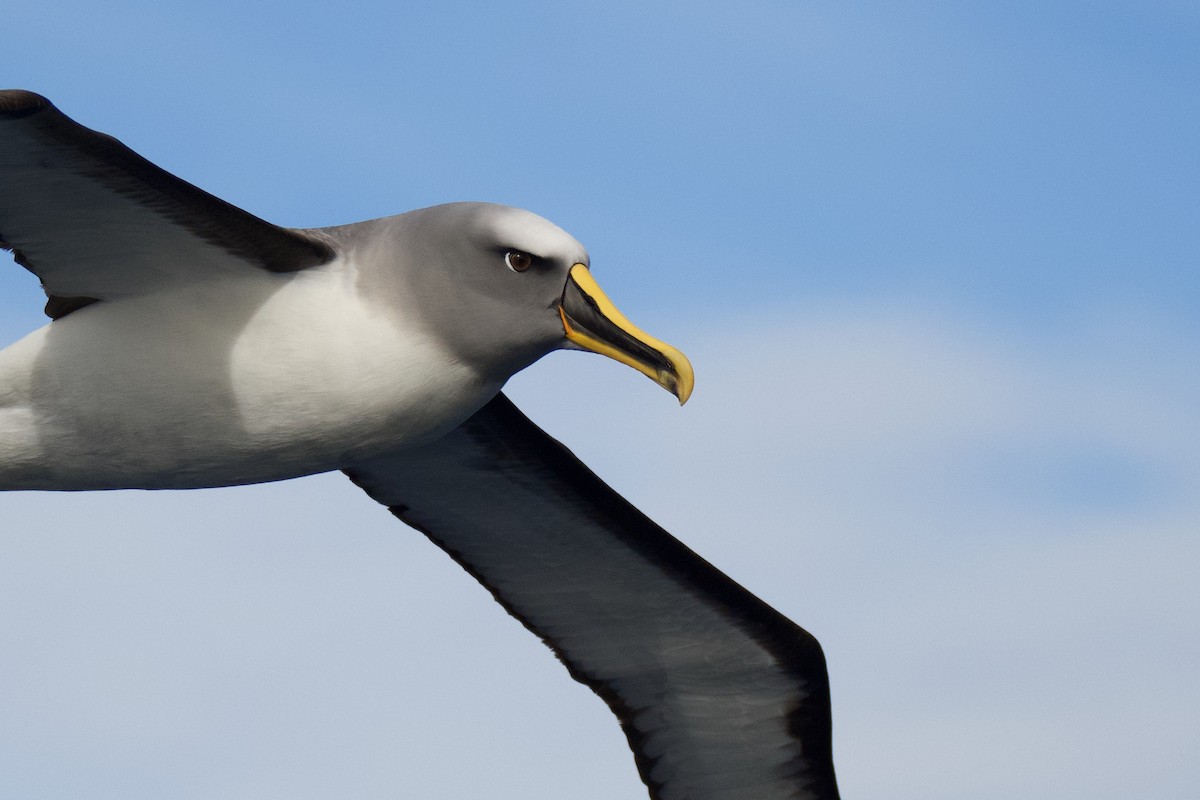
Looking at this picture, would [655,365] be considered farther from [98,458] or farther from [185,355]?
[98,458]

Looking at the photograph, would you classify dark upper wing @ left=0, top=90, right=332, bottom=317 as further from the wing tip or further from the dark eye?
the dark eye

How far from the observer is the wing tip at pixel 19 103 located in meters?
7.21

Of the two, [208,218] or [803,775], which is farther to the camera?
[803,775]

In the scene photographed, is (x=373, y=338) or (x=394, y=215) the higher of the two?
(x=394, y=215)

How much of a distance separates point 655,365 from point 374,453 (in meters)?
1.48

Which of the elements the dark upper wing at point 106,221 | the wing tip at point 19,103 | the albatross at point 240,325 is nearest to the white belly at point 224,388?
the albatross at point 240,325

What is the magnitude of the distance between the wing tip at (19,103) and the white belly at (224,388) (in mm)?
1183

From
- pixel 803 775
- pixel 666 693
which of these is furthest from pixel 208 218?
pixel 803 775

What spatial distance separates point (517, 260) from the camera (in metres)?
7.71

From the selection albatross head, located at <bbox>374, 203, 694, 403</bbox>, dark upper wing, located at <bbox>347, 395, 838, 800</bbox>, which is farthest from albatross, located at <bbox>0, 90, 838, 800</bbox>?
dark upper wing, located at <bbox>347, 395, 838, 800</bbox>

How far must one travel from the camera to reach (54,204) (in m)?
7.95

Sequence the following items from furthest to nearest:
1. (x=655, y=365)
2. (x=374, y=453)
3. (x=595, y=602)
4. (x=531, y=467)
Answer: (x=595, y=602) → (x=531, y=467) → (x=374, y=453) → (x=655, y=365)

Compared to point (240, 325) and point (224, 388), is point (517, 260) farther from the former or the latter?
point (224, 388)

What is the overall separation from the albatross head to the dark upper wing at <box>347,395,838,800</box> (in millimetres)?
2031
